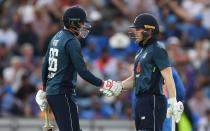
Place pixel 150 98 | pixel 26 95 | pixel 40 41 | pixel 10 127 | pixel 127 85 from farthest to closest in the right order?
pixel 40 41, pixel 26 95, pixel 10 127, pixel 127 85, pixel 150 98

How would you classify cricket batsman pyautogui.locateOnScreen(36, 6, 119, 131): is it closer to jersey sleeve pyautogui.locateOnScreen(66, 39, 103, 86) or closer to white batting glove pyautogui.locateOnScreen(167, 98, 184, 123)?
jersey sleeve pyautogui.locateOnScreen(66, 39, 103, 86)

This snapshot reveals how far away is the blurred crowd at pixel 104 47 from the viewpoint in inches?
683

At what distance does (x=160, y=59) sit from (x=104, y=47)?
717cm

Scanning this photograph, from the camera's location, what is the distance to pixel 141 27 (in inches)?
449

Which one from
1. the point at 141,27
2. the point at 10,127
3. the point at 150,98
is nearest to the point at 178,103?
the point at 150,98

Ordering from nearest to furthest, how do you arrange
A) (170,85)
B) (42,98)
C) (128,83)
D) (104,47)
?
1. (170,85)
2. (42,98)
3. (128,83)
4. (104,47)

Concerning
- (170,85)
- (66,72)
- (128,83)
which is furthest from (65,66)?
(170,85)

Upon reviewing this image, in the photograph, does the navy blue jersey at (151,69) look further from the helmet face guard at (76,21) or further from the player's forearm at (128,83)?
the helmet face guard at (76,21)

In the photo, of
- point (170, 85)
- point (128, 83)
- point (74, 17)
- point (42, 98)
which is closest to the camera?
point (170, 85)

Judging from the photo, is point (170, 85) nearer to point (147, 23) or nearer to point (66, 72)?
point (147, 23)

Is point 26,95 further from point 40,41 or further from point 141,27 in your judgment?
point 141,27

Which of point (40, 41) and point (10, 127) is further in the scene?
point (40, 41)

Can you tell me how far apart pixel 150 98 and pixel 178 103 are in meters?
0.39

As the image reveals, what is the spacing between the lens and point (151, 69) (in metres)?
11.2
